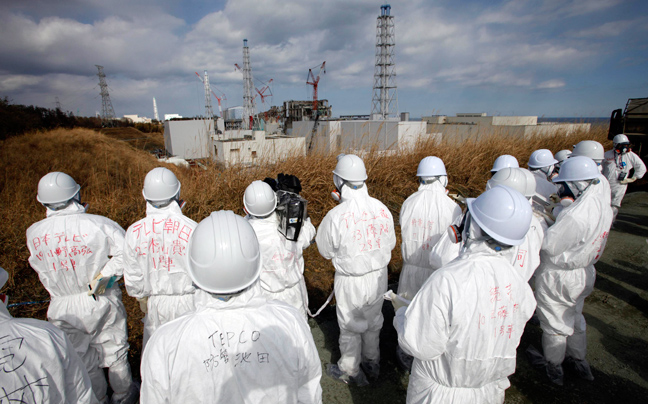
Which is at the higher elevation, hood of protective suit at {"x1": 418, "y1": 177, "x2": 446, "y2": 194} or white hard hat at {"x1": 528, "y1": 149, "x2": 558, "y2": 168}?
white hard hat at {"x1": 528, "y1": 149, "x2": 558, "y2": 168}

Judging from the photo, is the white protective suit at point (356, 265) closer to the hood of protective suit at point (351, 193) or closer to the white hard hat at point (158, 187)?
the hood of protective suit at point (351, 193)

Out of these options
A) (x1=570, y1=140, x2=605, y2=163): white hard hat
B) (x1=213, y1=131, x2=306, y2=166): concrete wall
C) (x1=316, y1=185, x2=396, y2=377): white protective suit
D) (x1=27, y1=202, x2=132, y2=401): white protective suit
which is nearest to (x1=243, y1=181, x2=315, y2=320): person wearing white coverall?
(x1=316, y1=185, x2=396, y2=377): white protective suit

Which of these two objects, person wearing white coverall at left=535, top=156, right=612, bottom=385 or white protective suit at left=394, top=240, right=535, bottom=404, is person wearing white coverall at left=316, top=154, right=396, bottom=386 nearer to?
white protective suit at left=394, top=240, right=535, bottom=404

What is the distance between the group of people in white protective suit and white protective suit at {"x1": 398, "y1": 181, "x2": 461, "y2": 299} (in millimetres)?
15

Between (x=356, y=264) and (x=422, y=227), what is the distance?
2.84 ft

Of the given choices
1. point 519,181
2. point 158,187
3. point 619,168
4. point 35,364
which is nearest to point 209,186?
point 158,187

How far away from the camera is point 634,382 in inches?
112

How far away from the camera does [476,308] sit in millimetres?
1565

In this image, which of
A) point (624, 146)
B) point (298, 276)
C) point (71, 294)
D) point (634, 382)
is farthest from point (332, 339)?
point (624, 146)

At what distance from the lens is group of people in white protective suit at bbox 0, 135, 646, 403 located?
124cm

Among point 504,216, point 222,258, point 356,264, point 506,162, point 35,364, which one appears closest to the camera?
point 222,258

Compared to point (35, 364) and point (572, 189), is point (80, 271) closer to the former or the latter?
point (35, 364)

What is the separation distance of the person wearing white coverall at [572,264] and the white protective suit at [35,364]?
3.70 meters

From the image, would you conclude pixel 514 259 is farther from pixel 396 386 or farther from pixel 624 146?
pixel 624 146
